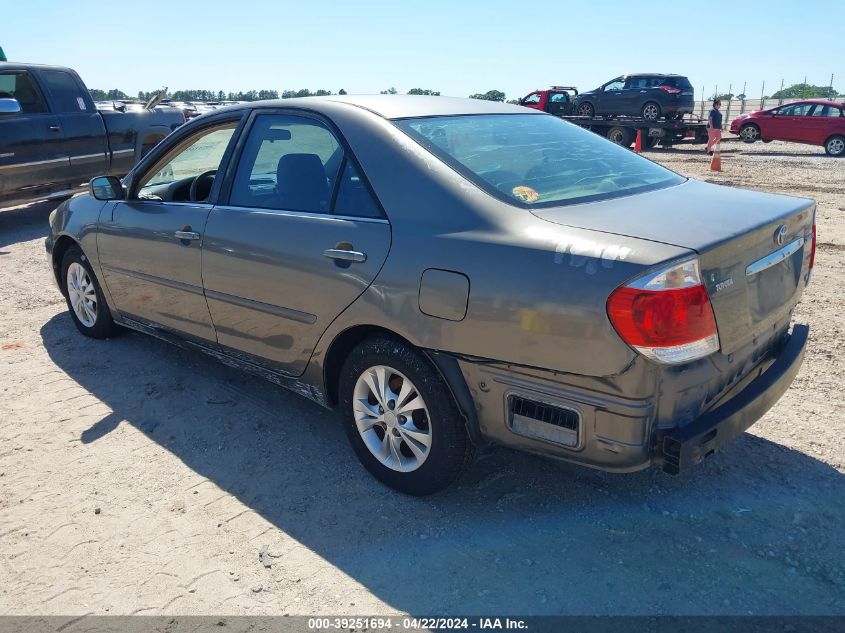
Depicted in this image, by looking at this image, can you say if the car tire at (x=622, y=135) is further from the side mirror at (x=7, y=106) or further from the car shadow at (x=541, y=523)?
the car shadow at (x=541, y=523)

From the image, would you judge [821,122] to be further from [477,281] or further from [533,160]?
[477,281]

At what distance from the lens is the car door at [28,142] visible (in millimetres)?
8750

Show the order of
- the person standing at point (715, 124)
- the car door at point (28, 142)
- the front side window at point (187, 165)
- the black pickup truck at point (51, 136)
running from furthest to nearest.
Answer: the person standing at point (715, 124)
the black pickup truck at point (51, 136)
the car door at point (28, 142)
the front side window at point (187, 165)

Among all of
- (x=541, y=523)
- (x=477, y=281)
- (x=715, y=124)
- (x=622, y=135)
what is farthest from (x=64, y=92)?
(x=622, y=135)

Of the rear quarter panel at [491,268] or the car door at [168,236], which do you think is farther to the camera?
the car door at [168,236]

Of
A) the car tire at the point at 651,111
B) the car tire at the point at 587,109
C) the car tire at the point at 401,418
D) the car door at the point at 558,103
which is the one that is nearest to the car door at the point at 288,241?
the car tire at the point at 401,418

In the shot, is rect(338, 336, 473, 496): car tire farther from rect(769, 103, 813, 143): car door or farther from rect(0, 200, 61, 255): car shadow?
rect(769, 103, 813, 143): car door

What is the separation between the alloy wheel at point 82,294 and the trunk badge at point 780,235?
430 centimetres

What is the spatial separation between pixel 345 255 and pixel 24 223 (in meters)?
9.09

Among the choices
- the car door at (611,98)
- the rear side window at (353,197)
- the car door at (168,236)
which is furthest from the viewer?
the car door at (611,98)

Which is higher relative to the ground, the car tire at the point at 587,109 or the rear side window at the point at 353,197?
the rear side window at the point at 353,197

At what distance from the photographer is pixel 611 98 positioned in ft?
75.8

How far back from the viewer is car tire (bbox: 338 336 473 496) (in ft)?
9.39

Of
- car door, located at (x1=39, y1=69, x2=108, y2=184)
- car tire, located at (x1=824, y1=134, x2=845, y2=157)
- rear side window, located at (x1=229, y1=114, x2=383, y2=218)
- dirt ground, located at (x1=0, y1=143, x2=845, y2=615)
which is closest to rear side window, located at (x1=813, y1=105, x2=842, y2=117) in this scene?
car tire, located at (x1=824, y1=134, x2=845, y2=157)
